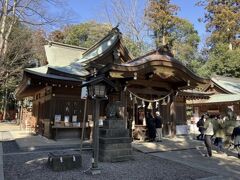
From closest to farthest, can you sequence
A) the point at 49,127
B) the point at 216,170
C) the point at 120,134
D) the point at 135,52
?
the point at 216,170
the point at 120,134
the point at 49,127
the point at 135,52

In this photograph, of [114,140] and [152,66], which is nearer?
[114,140]

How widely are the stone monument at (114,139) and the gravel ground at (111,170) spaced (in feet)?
1.17

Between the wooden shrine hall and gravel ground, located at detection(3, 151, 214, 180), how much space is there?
276 centimetres

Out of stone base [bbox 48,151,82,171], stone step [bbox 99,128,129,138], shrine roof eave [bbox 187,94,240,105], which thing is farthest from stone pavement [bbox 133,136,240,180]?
shrine roof eave [bbox 187,94,240,105]

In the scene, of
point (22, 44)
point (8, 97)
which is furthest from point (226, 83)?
point (8, 97)

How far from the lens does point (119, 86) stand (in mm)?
10289

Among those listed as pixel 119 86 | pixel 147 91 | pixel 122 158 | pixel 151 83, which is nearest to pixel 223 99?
pixel 147 91

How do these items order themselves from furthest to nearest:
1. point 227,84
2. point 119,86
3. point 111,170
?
point 227,84 < point 119,86 < point 111,170

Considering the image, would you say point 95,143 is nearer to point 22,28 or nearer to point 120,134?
point 120,134

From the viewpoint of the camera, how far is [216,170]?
7.41 metres

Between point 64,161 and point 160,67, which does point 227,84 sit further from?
point 64,161

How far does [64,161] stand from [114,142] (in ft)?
6.84

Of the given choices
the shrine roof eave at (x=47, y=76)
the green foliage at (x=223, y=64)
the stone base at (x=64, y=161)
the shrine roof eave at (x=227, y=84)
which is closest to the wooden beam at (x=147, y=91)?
the shrine roof eave at (x=47, y=76)

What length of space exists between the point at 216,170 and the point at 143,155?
3044 mm
